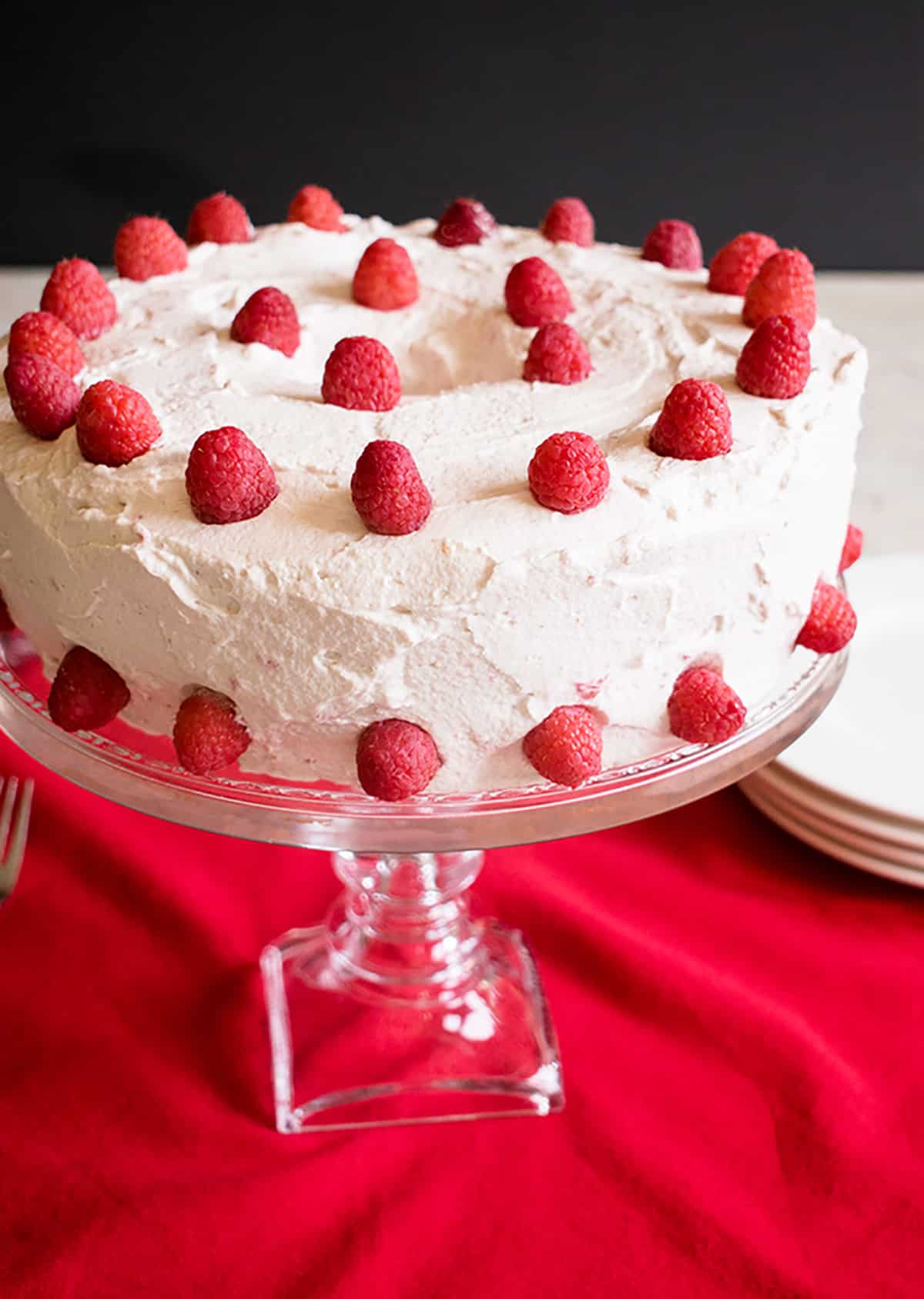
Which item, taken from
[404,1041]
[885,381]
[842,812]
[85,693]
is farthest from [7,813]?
[885,381]

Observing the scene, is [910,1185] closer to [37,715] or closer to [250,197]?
[37,715]

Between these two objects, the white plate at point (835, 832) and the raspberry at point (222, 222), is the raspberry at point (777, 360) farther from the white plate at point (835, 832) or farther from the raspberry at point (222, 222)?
the raspberry at point (222, 222)

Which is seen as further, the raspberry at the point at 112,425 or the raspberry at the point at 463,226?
the raspberry at the point at 463,226

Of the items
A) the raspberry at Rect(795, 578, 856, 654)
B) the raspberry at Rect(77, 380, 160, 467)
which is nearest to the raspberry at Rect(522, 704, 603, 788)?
the raspberry at Rect(795, 578, 856, 654)

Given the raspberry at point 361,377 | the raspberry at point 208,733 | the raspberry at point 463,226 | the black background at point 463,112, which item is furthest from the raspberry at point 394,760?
the black background at point 463,112

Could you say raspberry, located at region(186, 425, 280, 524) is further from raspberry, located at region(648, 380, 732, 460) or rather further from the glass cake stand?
raspberry, located at region(648, 380, 732, 460)

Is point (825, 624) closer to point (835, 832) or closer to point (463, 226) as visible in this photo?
point (835, 832)
